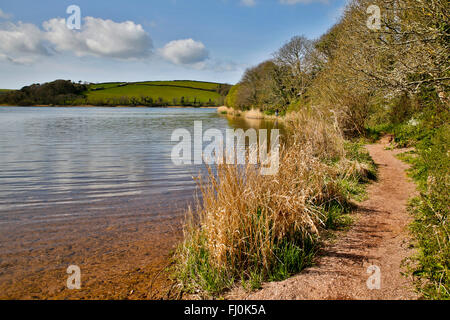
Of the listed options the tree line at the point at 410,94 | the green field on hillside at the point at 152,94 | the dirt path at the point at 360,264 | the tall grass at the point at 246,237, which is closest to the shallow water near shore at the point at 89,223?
the tall grass at the point at 246,237

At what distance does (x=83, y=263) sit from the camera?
468cm

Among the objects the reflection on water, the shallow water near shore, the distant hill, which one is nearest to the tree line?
the shallow water near shore

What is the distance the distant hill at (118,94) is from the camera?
89.6 metres

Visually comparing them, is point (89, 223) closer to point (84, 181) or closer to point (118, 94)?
point (84, 181)

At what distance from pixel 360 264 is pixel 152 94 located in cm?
11083

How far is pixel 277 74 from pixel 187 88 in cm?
8258

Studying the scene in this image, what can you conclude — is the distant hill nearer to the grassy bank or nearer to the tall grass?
the grassy bank

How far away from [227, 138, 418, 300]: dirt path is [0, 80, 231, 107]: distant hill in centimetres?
8910

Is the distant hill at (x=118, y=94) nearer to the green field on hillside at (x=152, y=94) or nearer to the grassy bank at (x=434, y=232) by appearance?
the green field on hillside at (x=152, y=94)

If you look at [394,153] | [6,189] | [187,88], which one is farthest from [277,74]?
[187,88]

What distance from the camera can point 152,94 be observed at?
108m

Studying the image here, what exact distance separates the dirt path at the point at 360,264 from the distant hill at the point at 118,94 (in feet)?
292

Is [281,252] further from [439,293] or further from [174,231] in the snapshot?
[174,231]

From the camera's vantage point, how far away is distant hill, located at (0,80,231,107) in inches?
3526
